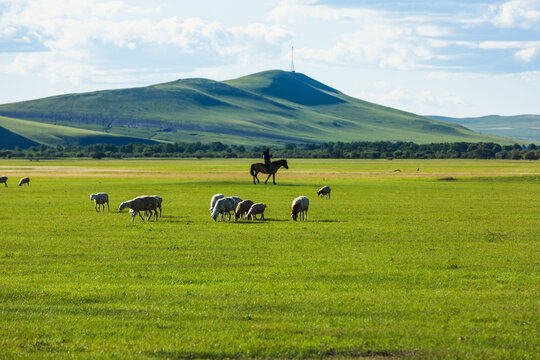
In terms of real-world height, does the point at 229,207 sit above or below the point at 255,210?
above

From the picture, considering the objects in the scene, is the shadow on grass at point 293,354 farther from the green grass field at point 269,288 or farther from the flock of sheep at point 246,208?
the flock of sheep at point 246,208

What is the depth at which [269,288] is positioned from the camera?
16.7 m

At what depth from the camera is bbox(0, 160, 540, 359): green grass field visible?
39.8 ft

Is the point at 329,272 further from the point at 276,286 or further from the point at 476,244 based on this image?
the point at 476,244

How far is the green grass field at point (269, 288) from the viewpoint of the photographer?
1214 cm

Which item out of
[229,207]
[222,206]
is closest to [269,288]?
[222,206]

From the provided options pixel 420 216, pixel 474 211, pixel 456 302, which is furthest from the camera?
pixel 474 211

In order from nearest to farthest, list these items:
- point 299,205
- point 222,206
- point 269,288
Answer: point 269,288
point 299,205
point 222,206

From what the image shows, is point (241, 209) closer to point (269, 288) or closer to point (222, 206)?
point (222, 206)

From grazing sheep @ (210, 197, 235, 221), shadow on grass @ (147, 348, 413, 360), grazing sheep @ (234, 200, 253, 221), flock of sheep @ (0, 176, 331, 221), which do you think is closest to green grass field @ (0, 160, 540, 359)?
shadow on grass @ (147, 348, 413, 360)

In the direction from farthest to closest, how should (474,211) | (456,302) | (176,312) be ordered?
1. (474,211)
2. (456,302)
3. (176,312)

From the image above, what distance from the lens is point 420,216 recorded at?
3534 centimetres

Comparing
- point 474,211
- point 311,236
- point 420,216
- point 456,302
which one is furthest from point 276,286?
point 474,211

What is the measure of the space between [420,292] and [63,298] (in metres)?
8.45
